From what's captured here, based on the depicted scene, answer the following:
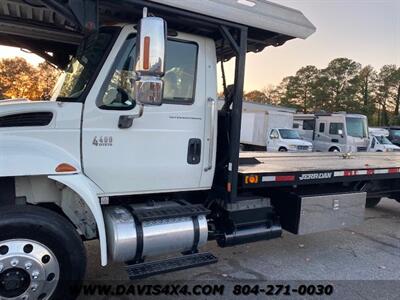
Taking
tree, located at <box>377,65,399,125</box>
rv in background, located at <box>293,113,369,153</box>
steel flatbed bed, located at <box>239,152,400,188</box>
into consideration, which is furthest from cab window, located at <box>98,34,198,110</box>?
tree, located at <box>377,65,399,125</box>

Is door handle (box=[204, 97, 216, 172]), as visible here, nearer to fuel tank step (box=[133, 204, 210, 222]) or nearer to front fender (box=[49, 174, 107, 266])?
fuel tank step (box=[133, 204, 210, 222])

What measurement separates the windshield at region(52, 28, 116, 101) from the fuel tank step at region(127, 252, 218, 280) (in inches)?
62.5

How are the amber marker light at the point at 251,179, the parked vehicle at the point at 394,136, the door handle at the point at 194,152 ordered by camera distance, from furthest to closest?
the parked vehicle at the point at 394,136 < the amber marker light at the point at 251,179 < the door handle at the point at 194,152

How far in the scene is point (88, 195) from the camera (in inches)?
121

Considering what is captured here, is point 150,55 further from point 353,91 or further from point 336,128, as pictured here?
point 353,91

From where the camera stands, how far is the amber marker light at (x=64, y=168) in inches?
120

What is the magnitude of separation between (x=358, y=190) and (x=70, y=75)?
156 inches

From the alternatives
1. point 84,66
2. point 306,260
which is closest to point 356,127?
point 306,260

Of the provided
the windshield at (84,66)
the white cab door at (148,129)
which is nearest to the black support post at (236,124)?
the white cab door at (148,129)

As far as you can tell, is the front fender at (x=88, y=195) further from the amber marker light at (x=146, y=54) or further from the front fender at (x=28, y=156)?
the amber marker light at (x=146, y=54)

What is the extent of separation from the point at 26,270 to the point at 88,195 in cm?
72

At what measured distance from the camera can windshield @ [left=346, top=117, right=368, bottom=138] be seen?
1958 cm

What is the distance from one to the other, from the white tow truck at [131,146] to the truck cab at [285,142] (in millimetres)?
14867

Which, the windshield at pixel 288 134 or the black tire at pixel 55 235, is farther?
the windshield at pixel 288 134
